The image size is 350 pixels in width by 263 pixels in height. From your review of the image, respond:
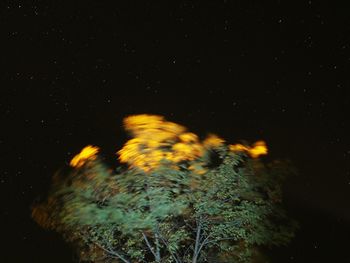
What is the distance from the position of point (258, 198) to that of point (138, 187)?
1.95 m

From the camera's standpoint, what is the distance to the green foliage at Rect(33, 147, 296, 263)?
32.0ft

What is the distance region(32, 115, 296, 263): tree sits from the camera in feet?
31.9

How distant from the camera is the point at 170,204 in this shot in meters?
9.87

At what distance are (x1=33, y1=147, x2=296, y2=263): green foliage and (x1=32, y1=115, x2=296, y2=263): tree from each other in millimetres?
14

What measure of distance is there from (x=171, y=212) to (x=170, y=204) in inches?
7.4

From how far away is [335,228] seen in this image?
24906mm

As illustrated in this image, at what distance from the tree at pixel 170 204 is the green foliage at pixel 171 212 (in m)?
0.01

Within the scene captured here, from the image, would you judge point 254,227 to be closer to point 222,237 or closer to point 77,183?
point 222,237

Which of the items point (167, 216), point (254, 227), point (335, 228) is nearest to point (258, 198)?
point (254, 227)

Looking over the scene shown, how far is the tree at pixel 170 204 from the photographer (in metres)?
9.73

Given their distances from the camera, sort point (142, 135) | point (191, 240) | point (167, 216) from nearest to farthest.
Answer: point (142, 135) < point (167, 216) < point (191, 240)

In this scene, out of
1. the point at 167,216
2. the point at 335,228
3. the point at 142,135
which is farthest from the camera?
the point at 335,228

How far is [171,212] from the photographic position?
10.0 meters

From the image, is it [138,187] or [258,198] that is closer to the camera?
[138,187]
